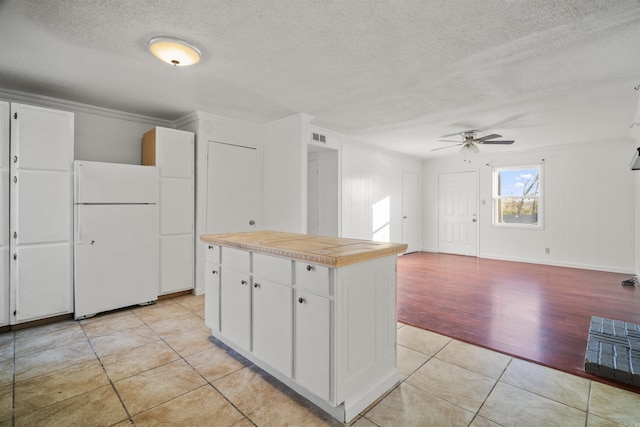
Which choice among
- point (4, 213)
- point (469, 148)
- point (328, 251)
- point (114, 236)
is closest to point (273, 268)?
point (328, 251)

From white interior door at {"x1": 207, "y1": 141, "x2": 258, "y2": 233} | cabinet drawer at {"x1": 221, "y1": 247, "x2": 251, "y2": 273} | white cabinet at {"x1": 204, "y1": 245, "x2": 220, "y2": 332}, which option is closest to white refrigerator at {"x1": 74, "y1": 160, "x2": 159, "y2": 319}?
white interior door at {"x1": 207, "y1": 141, "x2": 258, "y2": 233}

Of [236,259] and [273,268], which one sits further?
[236,259]

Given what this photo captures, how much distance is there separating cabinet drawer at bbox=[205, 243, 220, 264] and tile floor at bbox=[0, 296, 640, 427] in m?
0.75

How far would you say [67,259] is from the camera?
10.8 ft

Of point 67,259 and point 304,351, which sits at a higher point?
point 67,259

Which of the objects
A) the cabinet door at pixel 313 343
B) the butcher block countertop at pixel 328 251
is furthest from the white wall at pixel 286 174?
the cabinet door at pixel 313 343

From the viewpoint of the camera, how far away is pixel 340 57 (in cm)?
263

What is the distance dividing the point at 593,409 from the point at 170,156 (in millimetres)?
4609

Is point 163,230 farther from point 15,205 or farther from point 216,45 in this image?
point 216,45

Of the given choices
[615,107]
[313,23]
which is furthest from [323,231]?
[615,107]

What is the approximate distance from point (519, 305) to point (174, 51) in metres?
4.58

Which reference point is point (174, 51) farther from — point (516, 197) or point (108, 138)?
point (516, 197)

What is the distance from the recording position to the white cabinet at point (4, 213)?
2939mm

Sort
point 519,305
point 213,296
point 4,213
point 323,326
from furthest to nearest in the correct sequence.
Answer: point 519,305 → point 4,213 → point 213,296 → point 323,326
